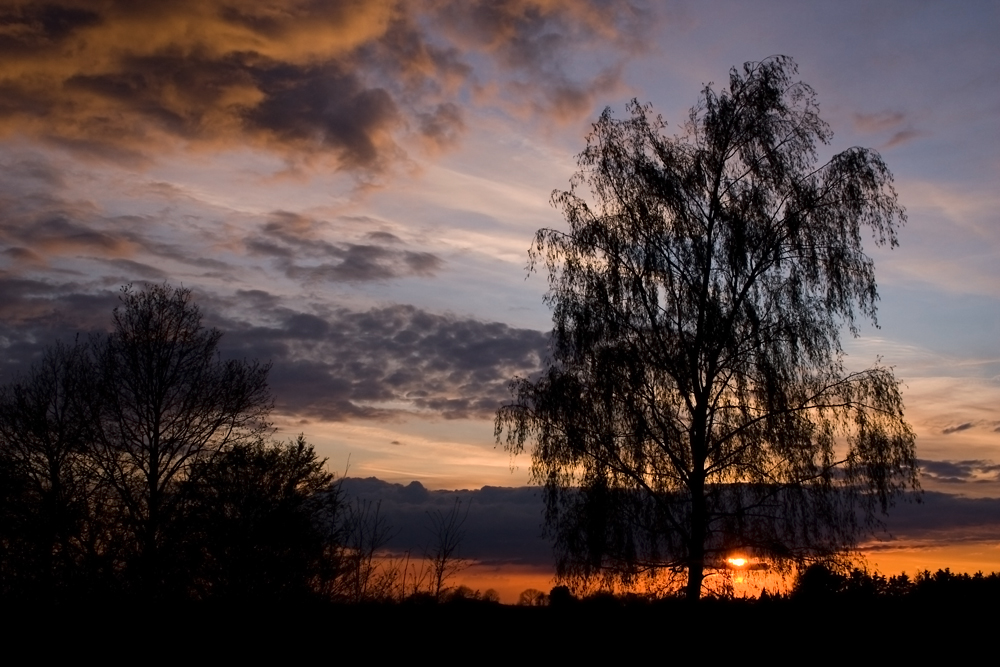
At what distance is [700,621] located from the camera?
890 centimetres

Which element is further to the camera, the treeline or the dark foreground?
the treeline

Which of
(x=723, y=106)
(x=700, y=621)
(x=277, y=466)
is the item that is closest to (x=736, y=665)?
(x=700, y=621)

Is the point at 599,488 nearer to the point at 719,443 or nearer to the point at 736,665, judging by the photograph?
the point at 719,443

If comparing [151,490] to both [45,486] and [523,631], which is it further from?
[523,631]

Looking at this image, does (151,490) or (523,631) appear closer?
(523,631)

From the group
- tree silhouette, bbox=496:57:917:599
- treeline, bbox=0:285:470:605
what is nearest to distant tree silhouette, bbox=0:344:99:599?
treeline, bbox=0:285:470:605

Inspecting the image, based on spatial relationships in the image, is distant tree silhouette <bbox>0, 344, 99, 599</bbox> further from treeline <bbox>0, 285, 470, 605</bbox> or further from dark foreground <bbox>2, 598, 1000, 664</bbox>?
dark foreground <bbox>2, 598, 1000, 664</bbox>

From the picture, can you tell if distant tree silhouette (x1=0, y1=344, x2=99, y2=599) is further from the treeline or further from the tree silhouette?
the tree silhouette

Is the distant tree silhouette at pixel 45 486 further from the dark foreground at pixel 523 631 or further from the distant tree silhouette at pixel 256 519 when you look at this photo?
the dark foreground at pixel 523 631

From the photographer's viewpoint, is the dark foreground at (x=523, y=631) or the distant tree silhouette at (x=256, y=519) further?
the distant tree silhouette at (x=256, y=519)

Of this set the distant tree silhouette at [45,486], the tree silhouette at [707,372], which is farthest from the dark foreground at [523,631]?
the distant tree silhouette at [45,486]

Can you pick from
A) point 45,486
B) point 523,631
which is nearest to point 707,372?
point 523,631

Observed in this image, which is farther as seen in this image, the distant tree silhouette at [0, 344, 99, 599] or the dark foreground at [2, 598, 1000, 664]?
the distant tree silhouette at [0, 344, 99, 599]

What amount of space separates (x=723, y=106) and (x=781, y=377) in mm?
6510
